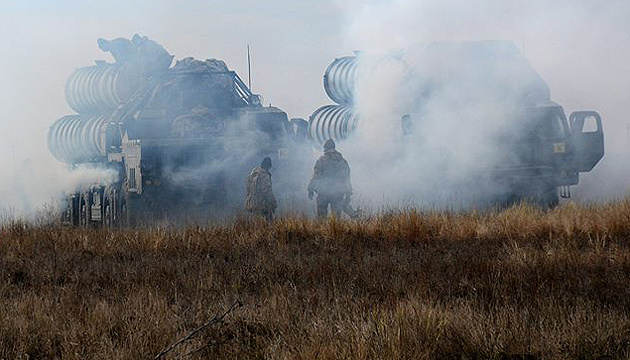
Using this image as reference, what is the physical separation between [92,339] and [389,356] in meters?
1.84

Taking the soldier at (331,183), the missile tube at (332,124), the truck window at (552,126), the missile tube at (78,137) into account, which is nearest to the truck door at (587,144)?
the truck window at (552,126)

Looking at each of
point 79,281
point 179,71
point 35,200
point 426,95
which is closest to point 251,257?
point 79,281

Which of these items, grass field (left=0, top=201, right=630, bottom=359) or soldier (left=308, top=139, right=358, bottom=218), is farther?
soldier (left=308, top=139, right=358, bottom=218)

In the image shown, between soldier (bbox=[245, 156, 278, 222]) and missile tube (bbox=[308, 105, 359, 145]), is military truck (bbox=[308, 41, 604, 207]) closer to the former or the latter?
missile tube (bbox=[308, 105, 359, 145])

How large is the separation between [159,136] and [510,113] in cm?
675

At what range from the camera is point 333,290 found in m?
7.94

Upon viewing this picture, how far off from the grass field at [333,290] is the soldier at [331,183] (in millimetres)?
3821

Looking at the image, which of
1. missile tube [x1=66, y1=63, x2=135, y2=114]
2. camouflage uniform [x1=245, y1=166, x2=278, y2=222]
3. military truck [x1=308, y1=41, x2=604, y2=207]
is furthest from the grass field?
missile tube [x1=66, y1=63, x2=135, y2=114]

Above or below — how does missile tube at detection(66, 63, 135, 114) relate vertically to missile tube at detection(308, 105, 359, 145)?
above

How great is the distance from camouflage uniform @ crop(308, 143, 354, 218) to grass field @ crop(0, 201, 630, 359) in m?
3.82

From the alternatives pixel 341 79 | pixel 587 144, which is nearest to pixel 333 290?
pixel 587 144

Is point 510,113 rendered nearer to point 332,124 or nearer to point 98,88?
point 332,124

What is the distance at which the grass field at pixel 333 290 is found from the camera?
5.89 meters

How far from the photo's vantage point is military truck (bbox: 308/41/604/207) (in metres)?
18.6
